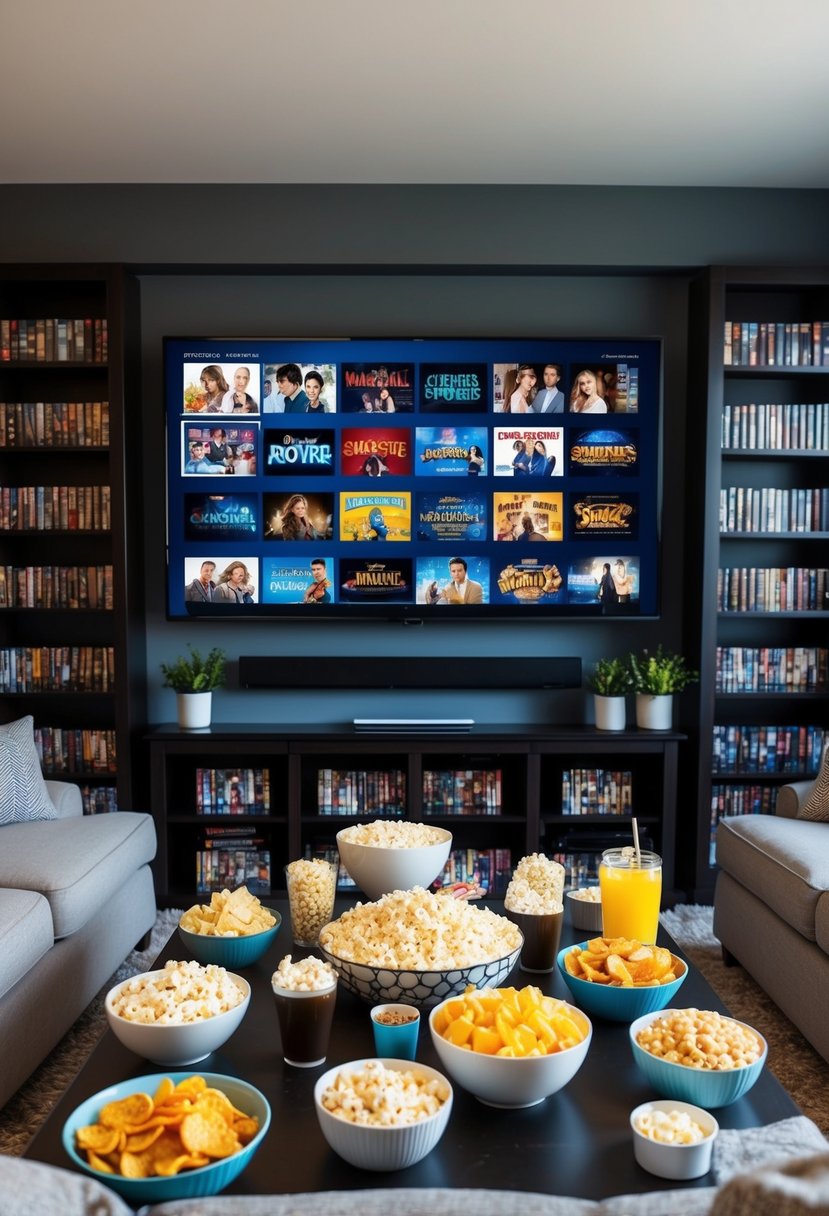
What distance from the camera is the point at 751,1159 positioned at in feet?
4.14

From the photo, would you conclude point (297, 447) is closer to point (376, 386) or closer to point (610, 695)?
point (376, 386)

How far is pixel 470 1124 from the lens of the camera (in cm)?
147

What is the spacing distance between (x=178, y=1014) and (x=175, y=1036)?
0.11 feet

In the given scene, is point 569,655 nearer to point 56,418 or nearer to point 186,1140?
point 56,418

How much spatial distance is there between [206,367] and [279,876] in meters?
2.03

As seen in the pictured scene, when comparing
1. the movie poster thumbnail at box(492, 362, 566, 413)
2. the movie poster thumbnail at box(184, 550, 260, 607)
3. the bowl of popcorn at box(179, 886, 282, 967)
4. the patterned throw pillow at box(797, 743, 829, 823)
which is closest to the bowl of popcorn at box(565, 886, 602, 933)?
the bowl of popcorn at box(179, 886, 282, 967)

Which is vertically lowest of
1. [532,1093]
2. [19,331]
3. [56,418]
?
[532,1093]

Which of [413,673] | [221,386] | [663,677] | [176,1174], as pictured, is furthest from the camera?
[413,673]

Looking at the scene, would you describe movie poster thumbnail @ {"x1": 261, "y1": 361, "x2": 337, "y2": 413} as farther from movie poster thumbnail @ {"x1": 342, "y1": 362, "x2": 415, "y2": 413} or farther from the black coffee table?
the black coffee table

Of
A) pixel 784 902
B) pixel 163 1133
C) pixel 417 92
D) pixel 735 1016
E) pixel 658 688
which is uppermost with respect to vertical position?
pixel 417 92

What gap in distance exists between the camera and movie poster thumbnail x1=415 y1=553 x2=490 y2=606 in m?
4.00

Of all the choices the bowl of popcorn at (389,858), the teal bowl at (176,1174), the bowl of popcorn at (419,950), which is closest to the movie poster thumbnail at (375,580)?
the bowl of popcorn at (389,858)

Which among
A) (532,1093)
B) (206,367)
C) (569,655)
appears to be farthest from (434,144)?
(532,1093)

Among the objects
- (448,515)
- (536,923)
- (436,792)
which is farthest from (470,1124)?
(448,515)
